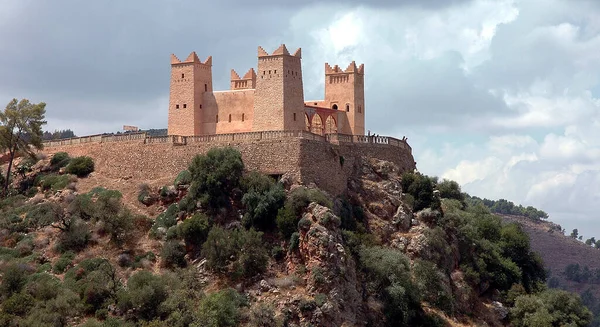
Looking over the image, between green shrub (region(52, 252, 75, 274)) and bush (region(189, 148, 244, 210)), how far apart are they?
6.85 meters

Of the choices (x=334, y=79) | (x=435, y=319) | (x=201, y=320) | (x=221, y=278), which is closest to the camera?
(x=201, y=320)

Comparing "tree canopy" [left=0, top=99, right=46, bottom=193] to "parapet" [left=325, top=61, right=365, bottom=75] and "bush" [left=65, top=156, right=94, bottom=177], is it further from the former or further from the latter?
"parapet" [left=325, top=61, right=365, bottom=75]

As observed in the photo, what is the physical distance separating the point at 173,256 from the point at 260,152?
746 cm

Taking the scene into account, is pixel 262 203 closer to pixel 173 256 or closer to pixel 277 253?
pixel 277 253

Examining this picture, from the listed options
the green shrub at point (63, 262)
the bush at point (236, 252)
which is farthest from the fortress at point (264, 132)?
the green shrub at point (63, 262)

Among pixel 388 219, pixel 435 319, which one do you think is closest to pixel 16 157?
pixel 388 219

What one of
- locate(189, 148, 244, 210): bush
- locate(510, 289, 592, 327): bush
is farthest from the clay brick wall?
locate(510, 289, 592, 327): bush

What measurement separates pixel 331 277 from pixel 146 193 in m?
12.9

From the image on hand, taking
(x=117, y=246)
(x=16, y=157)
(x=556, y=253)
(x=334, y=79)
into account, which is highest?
(x=334, y=79)

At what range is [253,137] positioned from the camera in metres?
54.8

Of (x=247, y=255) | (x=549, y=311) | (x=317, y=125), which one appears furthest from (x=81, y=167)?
(x=549, y=311)

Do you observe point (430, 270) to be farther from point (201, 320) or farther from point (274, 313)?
point (201, 320)

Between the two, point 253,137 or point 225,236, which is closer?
point 225,236

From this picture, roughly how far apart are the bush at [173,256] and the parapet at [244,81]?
14774 millimetres
